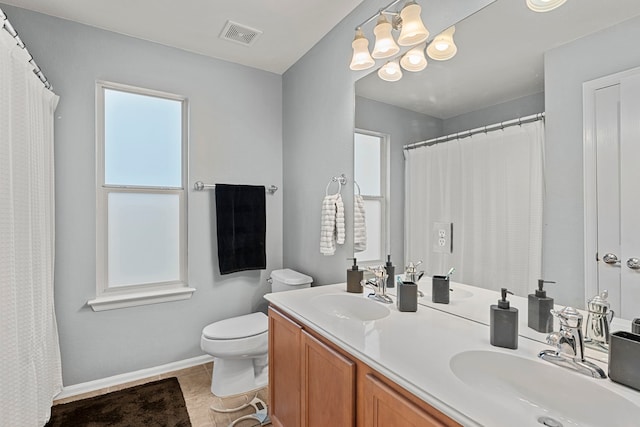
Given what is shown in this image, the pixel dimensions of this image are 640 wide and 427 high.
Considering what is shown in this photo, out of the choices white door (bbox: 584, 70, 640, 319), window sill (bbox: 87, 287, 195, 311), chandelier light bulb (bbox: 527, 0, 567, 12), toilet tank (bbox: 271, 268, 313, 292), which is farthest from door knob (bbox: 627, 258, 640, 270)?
window sill (bbox: 87, 287, 195, 311)

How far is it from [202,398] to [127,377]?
2.12 feet

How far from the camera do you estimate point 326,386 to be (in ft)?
3.90

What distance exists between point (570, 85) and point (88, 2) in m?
2.57

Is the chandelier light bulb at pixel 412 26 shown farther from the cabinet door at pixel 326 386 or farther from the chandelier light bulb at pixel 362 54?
the cabinet door at pixel 326 386

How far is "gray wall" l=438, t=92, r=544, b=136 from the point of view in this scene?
1.14 m

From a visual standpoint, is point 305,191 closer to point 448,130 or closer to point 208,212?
point 208,212

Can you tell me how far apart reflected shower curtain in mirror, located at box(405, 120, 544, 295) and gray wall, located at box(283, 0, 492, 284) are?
1.85 ft

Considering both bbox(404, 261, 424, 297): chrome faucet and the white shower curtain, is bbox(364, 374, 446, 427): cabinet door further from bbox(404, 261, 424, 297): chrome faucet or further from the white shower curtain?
the white shower curtain

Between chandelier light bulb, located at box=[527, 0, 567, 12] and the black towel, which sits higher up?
chandelier light bulb, located at box=[527, 0, 567, 12]

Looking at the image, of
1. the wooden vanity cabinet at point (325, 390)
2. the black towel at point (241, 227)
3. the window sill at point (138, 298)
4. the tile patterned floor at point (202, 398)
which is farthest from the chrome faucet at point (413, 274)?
the window sill at point (138, 298)

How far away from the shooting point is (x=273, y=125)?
112 inches

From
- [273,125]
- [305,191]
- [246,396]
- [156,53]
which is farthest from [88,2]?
[246,396]

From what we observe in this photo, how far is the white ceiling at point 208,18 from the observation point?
1930 millimetres

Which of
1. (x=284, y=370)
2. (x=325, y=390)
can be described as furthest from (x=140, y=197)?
(x=325, y=390)
